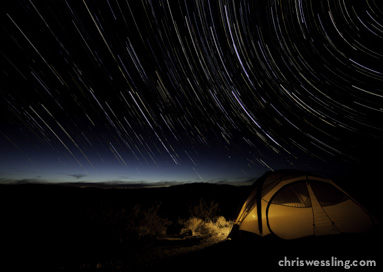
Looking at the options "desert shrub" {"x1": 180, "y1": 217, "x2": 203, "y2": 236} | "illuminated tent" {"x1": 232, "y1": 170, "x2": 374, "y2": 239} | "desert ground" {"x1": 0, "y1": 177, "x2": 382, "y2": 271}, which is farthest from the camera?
"desert shrub" {"x1": 180, "y1": 217, "x2": 203, "y2": 236}

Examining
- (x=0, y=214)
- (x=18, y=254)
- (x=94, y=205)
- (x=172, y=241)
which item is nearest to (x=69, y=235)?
(x=18, y=254)

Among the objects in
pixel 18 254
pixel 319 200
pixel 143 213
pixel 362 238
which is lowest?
pixel 18 254

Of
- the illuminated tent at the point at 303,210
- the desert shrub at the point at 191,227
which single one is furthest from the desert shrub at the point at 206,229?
the illuminated tent at the point at 303,210

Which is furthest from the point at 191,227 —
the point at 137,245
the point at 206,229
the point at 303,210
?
the point at 303,210

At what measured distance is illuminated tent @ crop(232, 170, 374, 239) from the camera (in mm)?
5355

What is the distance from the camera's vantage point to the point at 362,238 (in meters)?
4.95

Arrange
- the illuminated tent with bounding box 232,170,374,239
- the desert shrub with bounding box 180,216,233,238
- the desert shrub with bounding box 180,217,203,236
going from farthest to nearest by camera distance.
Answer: the desert shrub with bounding box 180,217,203,236
the desert shrub with bounding box 180,216,233,238
the illuminated tent with bounding box 232,170,374,239

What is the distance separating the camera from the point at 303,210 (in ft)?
18.6

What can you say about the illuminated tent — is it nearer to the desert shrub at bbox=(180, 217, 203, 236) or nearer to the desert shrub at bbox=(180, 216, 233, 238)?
the desert shrub at bbox=(180, 216, 233, 238)

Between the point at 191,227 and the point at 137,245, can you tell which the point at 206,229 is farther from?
the point at 137,245

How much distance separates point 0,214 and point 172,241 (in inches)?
328

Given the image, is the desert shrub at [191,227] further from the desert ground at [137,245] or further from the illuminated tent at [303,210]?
the illuminated tent at [303,210]

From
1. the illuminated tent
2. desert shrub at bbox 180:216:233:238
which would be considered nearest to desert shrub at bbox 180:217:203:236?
desert shrub at bbox 180:216:233:238

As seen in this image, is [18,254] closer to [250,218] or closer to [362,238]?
[250,218]
